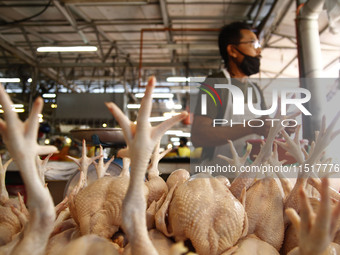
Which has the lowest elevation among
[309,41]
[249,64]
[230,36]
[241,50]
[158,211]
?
[158,211]

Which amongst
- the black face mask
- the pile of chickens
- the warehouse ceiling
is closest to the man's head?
the black face mask

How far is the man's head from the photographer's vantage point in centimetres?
212

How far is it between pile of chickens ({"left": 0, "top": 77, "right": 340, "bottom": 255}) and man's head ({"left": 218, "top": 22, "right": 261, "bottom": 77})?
1.29 m

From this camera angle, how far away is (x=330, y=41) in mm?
5754

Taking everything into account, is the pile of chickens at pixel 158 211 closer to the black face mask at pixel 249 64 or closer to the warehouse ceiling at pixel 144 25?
the black face mask at pixel 249 64

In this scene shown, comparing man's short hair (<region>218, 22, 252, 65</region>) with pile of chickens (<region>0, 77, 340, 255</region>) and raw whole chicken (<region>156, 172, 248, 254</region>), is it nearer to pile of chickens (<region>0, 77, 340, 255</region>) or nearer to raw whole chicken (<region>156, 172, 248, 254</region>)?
pile of chickens (<region>0, 77, 340, 255</region>)

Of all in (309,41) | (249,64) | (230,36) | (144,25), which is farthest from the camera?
(144,25)

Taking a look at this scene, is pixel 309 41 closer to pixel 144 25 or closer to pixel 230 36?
pixel 230 36

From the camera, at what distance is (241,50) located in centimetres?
214

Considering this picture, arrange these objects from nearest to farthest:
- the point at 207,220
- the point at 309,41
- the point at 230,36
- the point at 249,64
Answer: the point at 207,220 → the point at 249,64 → the point at 230,36 → the point at 309,41

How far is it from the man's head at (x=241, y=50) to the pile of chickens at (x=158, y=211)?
1.29m

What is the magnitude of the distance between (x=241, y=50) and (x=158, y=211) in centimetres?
171

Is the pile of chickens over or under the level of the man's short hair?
under

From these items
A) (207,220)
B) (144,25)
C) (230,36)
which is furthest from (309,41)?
(144,25)
